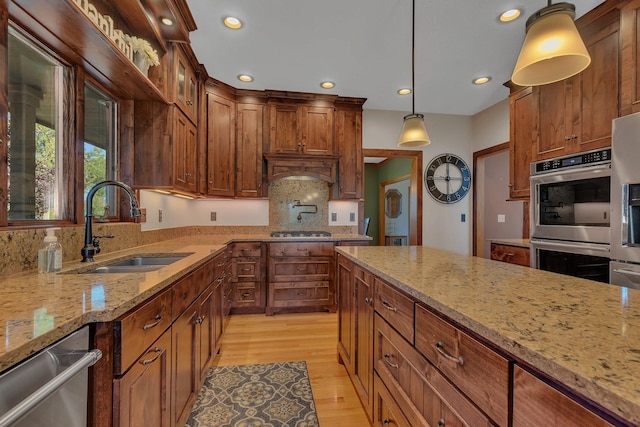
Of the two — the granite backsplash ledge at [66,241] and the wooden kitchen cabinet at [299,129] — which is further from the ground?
the wooden kitchen cabinet at [299,129]

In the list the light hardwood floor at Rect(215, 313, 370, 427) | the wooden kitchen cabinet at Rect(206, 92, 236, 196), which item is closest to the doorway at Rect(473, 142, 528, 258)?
the light hardwood floor at Rect(215, 313, 370, 427)

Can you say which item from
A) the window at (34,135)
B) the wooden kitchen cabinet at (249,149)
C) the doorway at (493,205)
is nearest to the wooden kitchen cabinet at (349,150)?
the wooden kitchen cabinet at (249,149)

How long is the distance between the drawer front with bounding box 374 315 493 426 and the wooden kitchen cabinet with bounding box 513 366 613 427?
13 centimetres

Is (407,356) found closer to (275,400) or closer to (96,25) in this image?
(275,400)

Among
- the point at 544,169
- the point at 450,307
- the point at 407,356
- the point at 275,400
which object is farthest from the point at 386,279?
the point at 544,169

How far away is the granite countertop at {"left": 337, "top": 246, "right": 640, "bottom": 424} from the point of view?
0.48 metres

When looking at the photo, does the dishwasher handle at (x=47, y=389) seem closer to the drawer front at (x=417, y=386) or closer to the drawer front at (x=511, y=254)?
the drawer front at (x=417, y=386)

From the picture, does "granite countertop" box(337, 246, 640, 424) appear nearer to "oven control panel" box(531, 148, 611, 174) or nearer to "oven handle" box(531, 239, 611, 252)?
"oven handle" box(531, 239, 611, 252)

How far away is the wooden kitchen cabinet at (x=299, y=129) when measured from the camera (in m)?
3.56

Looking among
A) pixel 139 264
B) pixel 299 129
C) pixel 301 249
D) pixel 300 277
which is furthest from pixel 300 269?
pixel 139 264

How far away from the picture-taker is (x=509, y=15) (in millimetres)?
2121

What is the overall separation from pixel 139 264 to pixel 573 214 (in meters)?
Answer: 3.12

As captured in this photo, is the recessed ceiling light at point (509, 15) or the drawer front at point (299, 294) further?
the drawer front at point (299, 294)

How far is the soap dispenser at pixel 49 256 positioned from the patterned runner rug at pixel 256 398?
110cm
